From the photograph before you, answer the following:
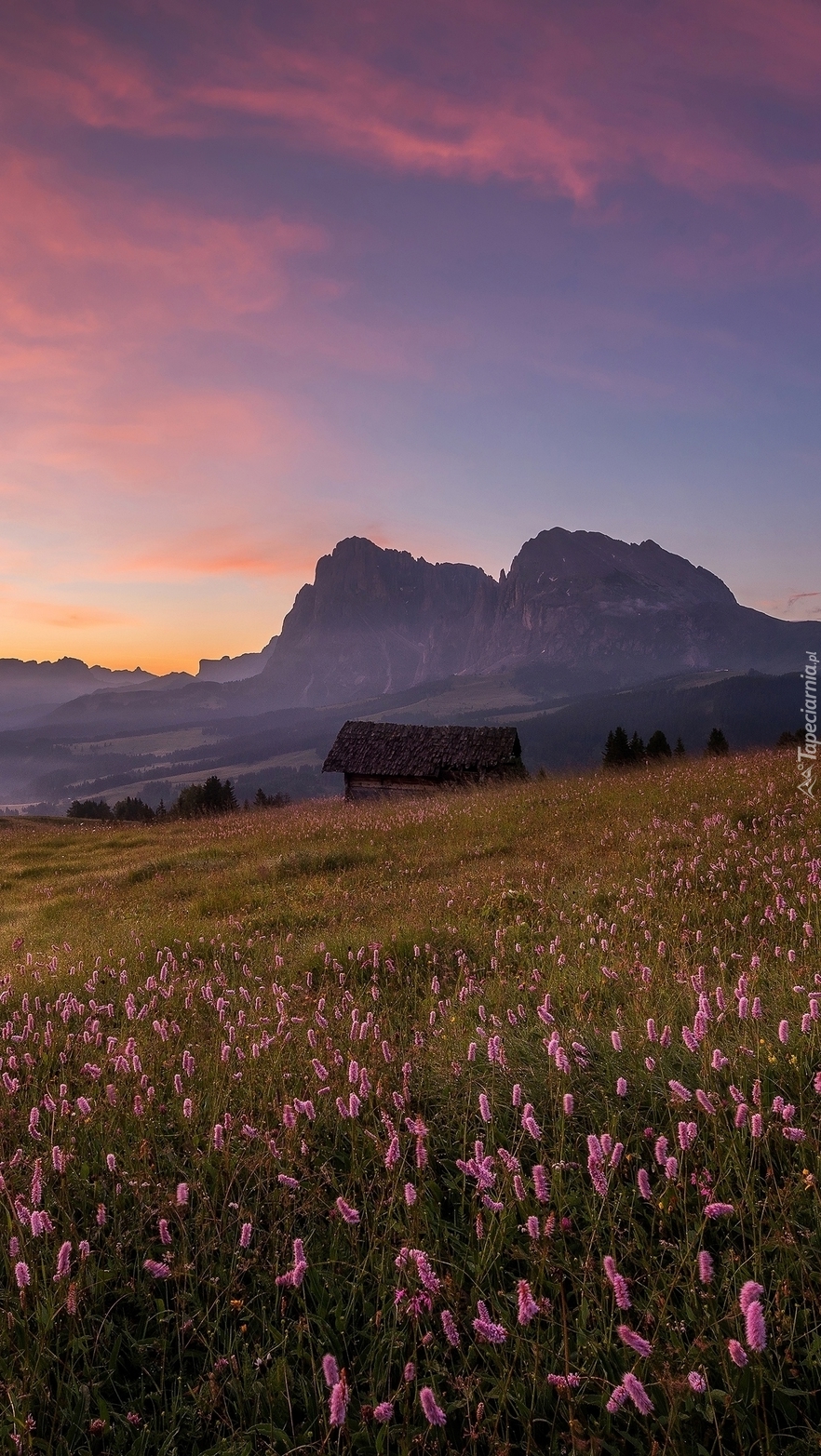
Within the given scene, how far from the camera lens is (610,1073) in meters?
3.85

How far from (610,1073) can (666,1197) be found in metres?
0.89

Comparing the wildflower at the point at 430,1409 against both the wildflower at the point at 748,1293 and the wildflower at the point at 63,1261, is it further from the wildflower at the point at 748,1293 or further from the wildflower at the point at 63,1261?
the wildflower at the point at 63,1261

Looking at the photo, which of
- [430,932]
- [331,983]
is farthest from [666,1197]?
[430,932]

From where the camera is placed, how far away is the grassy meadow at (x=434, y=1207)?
7.57 ft

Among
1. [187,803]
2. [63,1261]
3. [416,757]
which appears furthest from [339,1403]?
[187,803]

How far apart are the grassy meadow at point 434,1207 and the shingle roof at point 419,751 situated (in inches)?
1636

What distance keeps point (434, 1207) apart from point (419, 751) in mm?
47297

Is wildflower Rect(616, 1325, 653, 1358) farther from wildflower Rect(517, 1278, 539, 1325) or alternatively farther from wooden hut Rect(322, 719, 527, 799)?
wooden hut Rect(322, 719, 527, 799)

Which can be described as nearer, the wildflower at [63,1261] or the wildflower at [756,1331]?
the wildflower at [756,1331]

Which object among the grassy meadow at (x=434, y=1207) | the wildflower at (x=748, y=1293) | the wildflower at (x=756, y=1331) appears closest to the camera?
the wildflower at (x=756, y=1331)

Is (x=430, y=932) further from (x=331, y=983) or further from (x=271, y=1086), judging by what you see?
(x=271, y=1086)

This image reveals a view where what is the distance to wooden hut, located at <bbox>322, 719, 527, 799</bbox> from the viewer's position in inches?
1903

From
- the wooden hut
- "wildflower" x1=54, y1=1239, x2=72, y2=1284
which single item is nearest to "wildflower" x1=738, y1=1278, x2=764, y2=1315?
"wildflower" x1=54, y1=1239, x2=72, y2=1284

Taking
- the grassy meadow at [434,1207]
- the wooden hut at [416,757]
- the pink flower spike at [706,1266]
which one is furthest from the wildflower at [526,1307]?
the wooden hut at [416,757]
